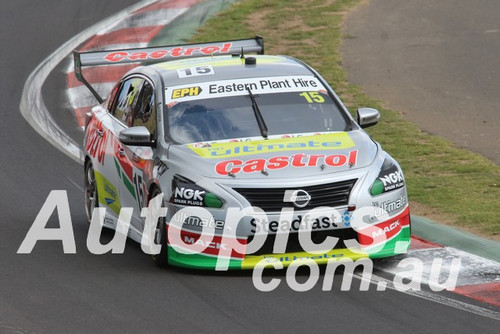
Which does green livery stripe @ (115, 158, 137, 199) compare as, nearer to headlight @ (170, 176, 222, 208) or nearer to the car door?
the car door

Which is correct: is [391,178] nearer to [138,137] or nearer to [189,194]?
[189,194]

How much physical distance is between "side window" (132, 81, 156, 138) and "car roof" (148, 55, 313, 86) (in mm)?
172

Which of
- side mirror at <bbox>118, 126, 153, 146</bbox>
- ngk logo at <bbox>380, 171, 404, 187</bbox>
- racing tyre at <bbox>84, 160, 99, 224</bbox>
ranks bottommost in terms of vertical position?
racing tyre at <bbox>84, 160, 99, 224</bbox>

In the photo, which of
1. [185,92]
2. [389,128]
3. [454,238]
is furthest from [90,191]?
[389,128]

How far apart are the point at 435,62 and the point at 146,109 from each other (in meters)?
9.13

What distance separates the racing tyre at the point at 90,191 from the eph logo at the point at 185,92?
1477 millimetres

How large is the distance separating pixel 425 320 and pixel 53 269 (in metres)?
3.02

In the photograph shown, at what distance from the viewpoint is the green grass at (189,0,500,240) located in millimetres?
10938

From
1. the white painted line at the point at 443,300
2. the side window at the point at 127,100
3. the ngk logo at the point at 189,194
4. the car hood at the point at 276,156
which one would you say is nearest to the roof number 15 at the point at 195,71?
the side window at the point at 127,100

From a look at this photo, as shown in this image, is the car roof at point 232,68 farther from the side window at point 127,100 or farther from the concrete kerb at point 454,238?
the concrete kerb at point 454,238

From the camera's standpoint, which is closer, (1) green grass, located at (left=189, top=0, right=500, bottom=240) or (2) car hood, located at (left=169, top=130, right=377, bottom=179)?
(2) car hood, located at (left=169, top=130, right=377, bottom=179)

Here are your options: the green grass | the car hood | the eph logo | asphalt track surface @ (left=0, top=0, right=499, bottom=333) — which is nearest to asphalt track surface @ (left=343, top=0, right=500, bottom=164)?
the green grass

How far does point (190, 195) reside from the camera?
28.4 feet

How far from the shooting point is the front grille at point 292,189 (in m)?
8.49
